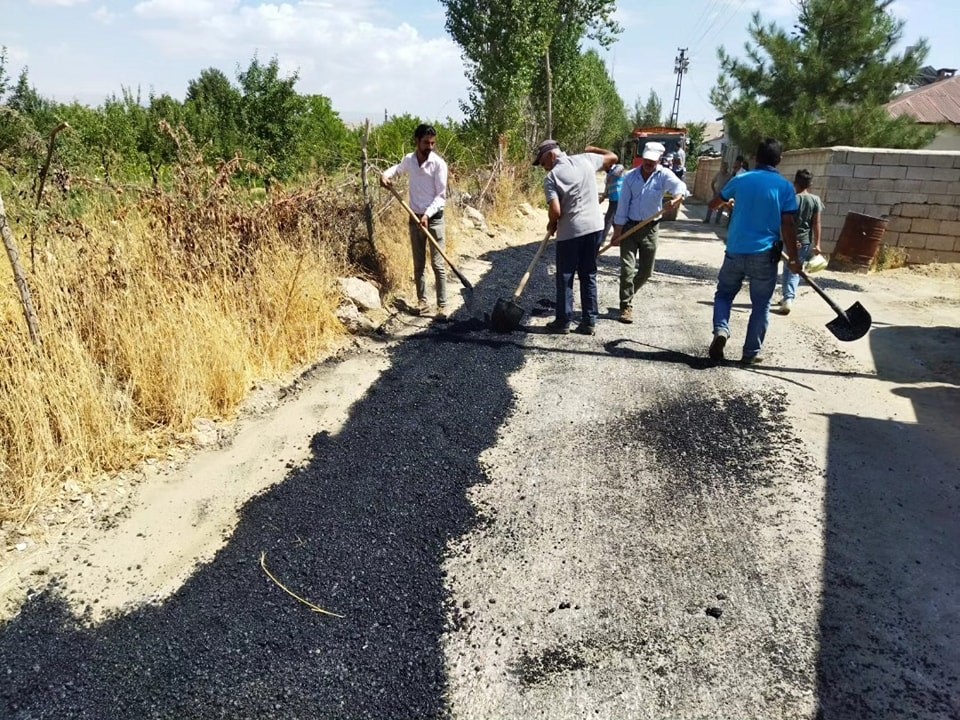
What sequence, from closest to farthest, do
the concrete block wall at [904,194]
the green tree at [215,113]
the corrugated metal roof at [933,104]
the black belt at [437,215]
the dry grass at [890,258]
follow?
the black belt at [437,215] → the concrete block wall at [904,194] → the dry grass at [890,258] → the green tree at [215,113] → the corrugated metal roof at [933,104]

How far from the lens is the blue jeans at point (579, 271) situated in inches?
199

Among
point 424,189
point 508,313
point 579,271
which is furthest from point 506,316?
point 424,189

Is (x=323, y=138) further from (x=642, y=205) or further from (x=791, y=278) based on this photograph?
(x=791, y=278)

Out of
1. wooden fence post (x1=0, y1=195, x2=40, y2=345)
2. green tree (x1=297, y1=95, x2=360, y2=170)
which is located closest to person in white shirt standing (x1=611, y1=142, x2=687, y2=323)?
green tree (x1=297, y1=95, x2=360, y2=170)

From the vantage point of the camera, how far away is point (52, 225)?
3.81 m

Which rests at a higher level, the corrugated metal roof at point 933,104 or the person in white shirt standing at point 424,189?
the corrugated metal roof at point 933,104

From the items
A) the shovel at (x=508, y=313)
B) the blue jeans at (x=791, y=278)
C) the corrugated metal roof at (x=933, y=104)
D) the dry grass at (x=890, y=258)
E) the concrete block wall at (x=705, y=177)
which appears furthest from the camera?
the concrete block wall at (x=705, y=177)

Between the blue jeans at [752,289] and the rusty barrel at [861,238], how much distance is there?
5.02 m

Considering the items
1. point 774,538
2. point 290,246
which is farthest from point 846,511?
point 290,246

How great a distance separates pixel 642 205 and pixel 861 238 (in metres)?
4.86

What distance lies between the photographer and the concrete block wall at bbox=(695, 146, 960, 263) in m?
8.29

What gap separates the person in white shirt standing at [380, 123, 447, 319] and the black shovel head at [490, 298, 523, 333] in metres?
0.67

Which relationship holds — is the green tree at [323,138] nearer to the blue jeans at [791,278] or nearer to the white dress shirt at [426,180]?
the white dress shirt at [426,180]

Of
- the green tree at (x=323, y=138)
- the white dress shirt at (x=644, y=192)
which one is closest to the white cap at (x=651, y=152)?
the white dress shirt at (x=644, y=192)
